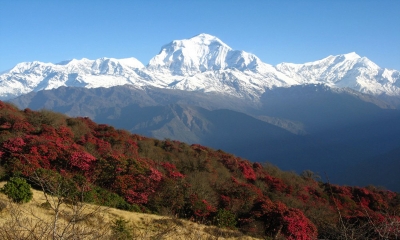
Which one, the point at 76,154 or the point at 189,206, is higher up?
the point at 76,154

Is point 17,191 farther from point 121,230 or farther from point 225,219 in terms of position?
point 225,219

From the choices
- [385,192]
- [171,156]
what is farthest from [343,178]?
[171,156]

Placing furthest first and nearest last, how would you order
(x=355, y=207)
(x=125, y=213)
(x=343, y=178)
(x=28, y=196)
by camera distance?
(x=343, y=178) → (x=355, y=207) → (x=125, y=213) → (x=28, y=196)

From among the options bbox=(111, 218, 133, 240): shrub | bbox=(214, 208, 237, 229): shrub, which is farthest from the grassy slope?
bbox=(214, 208, 237, 229): shrub

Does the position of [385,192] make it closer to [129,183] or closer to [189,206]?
[189,206]

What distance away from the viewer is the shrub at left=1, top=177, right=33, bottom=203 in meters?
14.6

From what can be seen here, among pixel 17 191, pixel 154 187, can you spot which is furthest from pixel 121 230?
pixel 154 187

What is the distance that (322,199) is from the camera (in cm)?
3064

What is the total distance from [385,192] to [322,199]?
Answer: 10554 mm

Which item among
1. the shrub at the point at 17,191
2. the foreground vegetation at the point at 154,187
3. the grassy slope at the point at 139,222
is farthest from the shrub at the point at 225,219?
the shrub at the point at 17,191

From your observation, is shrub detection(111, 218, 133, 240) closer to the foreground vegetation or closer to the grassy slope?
the grassy slope

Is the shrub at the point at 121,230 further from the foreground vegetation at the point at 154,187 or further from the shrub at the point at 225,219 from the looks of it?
the shrub at the point at 225,219

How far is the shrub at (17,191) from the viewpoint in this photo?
1458 cm

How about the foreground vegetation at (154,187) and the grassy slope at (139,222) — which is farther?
the foreground vegetation at (154,187)
